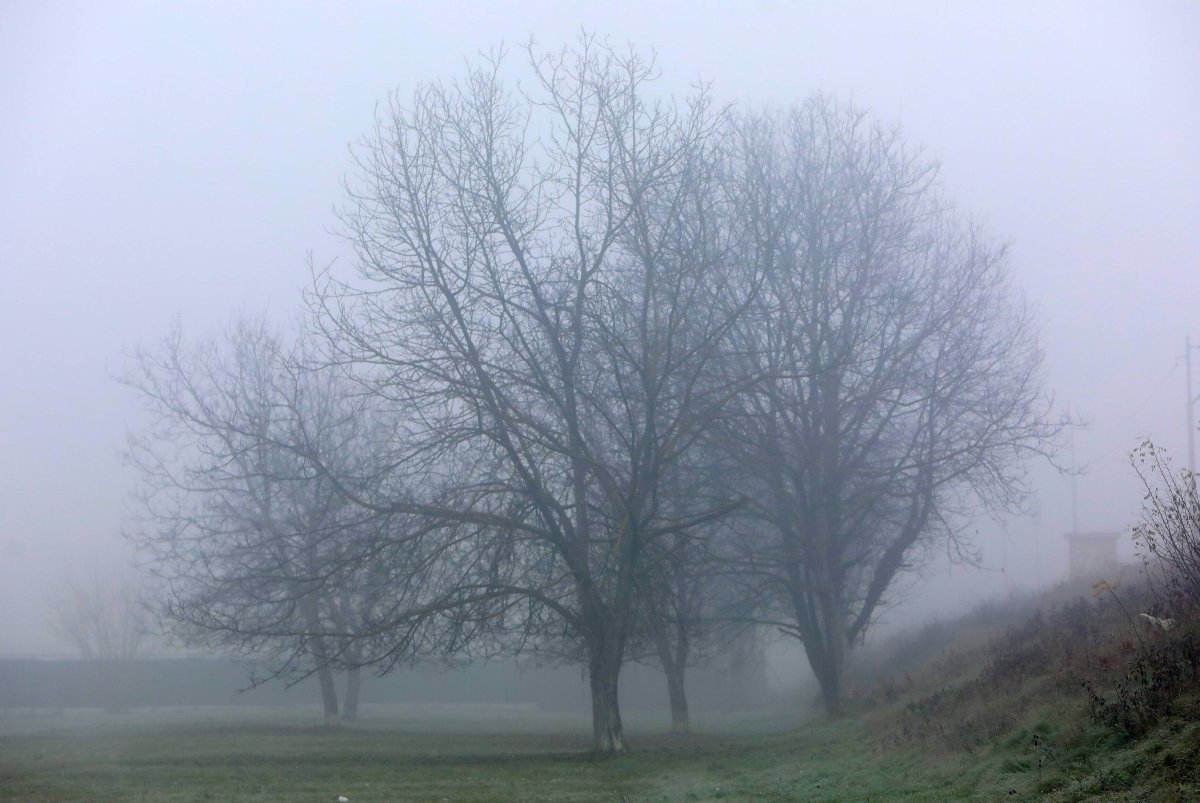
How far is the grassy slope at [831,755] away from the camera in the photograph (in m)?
9.44

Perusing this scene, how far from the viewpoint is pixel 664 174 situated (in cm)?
1941

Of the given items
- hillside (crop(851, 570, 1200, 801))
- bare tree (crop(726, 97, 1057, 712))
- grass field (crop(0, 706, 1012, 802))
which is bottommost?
grass field (crop(0, 706, 1012, 802))

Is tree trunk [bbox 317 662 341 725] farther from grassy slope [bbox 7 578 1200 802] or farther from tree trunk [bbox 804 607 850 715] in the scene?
tree trunk [bbox 804 607 850 715]

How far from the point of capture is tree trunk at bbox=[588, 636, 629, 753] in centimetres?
1936

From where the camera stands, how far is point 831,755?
15.6 m

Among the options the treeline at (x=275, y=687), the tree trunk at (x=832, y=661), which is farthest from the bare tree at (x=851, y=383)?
the treeline at (x=275, y=687)

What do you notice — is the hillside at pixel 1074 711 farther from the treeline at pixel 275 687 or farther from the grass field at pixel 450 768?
the treeline at pixel 275 687

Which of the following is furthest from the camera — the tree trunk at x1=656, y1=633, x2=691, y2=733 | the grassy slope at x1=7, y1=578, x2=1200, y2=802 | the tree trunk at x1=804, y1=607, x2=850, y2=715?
the tree trunk at x1=656, y1=633, x2=691, y2=733

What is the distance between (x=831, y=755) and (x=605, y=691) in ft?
16.9

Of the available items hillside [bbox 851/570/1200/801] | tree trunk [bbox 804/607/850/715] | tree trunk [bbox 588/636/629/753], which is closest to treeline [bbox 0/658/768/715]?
tree trunk [bbox 804/607/850/715]

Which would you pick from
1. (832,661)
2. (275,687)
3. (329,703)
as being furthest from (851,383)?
(275,687)

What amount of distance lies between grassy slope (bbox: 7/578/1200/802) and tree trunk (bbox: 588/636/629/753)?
71cm

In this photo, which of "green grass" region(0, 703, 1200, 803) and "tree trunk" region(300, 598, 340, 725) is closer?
"green grass" region(0, 703, 1200, 803)

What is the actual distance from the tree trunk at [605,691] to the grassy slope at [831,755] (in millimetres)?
714
